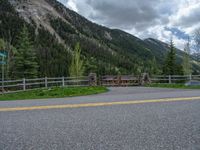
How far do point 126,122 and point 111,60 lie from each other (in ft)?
605

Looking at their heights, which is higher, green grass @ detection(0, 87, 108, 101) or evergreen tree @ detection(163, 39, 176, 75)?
evergreen tree @ detection(163, 39, 176, 75)

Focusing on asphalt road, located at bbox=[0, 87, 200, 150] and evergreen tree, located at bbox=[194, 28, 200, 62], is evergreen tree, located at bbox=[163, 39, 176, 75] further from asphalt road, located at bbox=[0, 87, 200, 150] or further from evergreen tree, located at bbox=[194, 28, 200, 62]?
asphalt road, located at bbox=[0, 87, 200, 150]

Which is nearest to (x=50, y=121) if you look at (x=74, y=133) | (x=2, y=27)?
(x=74, y=133)

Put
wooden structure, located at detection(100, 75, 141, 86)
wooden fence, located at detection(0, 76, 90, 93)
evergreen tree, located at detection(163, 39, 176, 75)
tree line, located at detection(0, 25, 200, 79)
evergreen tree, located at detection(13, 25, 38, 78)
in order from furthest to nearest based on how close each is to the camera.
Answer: evergreen tree, located at detection(163, 39, 176, 75) < evergreen tree, located at detection(13, 25, 38, 78) < tree line, located at detection(0, 25, 200, 79) < wooden structure, located at detection(100, 75, 141, 86) < wooden fence, located at detection(0, 76, 90, 93)

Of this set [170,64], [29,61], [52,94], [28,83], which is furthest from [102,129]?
[170,64]

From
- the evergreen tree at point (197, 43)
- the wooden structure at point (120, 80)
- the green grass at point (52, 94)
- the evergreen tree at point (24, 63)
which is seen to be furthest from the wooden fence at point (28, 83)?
the evergreen tree at point (197, 43)

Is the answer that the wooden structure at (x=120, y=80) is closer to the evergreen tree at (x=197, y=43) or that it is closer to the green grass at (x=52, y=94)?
the green grass at (x=52, y=94)

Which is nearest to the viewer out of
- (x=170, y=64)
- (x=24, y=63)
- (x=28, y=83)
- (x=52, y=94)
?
(x=52, y=94)

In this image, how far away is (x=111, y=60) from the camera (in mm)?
189500

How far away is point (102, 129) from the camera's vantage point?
16.1ft

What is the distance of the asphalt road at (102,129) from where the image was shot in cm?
403

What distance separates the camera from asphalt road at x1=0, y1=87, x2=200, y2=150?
4031mm

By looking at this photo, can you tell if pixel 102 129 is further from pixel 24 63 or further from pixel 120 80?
pixel 24 63

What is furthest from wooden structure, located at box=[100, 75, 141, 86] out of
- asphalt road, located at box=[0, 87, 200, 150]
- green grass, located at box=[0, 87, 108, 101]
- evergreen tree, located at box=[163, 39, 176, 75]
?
asphalt road, located at box=[0, 87, 200, 150]
